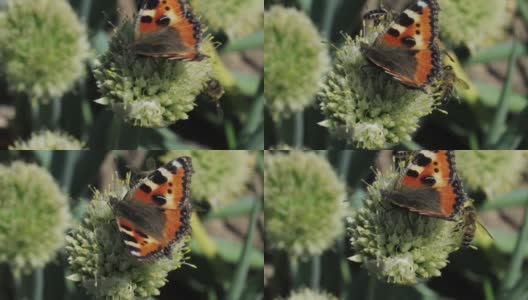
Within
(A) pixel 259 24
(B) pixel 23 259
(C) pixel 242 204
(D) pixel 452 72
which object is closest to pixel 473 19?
(D) pixel 452 72

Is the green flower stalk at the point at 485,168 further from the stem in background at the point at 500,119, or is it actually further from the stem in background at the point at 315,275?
the stem in background at the point at 315,275

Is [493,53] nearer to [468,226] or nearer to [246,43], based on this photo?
[246,43]

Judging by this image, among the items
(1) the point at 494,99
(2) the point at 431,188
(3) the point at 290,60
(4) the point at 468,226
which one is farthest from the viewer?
(1) the point at 494,99

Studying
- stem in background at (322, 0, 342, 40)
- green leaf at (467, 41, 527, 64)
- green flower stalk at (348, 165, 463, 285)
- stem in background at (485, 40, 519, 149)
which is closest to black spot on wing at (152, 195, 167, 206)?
green flower stalk at (348, 165, 463, 285)

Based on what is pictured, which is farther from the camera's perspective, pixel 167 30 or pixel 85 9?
pixel 85 9

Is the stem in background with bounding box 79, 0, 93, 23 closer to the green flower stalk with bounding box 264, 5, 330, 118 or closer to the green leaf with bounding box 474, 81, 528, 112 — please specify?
the green flower stalk with bounding box 264, 5, 330, 118

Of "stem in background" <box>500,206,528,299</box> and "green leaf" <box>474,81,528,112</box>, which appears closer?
"stem in background" <box>500,206,528,299</box>

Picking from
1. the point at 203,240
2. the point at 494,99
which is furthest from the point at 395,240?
the point at 494,99
